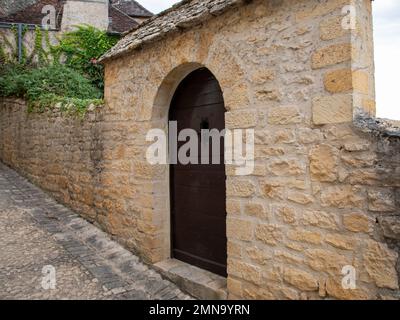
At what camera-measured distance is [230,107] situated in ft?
9.94

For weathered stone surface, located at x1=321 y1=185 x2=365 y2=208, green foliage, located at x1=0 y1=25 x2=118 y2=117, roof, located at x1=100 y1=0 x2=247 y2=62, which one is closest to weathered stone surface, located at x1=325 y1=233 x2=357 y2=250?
weathered stone surface, located at x1=321 y1=185 x2=365 y2=208

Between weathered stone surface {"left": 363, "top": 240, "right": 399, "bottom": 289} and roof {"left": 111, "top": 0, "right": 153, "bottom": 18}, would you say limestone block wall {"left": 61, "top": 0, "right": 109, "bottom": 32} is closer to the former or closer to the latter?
roof {"left": 111, "top": 0, "right": 153, "bottom": 18}

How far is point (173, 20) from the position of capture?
3641 millimetres

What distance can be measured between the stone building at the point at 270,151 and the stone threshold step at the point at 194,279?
0.02 metres

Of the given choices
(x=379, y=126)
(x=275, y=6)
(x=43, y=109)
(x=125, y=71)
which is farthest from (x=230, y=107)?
(x=43, y=109)

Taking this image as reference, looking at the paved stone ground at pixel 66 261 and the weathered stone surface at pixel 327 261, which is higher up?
the weathered stone surface at pixel 327 261

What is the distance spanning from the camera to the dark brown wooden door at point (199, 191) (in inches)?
138

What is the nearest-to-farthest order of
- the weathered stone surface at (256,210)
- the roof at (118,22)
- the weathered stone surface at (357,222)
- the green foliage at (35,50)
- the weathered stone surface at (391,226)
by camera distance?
the weathered stone surface at (391,226) < the weathered stone surface at (357,222) < the weathered stone surface at (256,210) < the green foliage at (35,50) < the roof at (118,22)

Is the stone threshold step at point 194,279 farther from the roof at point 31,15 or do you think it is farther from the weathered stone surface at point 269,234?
the roof at point 31,15

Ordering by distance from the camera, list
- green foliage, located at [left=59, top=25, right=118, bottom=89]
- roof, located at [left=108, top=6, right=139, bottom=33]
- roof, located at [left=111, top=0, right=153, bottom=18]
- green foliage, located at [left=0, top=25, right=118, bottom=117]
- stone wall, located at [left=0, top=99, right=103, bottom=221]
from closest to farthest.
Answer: stone wall, located at [left=0, top=99, right=103, bottom=221], green foliage, located at [left=0, top=25, right=118, bottom=117], green foliage, located at [left=59, top=25, right=118, bottom=89], roof, located at [left=108, top=6, right=139, bottom=33], roof, located at [left=111, top=0, right=153, bottom=18]

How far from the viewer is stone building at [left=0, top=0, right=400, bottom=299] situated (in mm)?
2193

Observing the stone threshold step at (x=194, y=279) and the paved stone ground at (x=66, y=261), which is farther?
the paved stone ground at (x=66, y=261)

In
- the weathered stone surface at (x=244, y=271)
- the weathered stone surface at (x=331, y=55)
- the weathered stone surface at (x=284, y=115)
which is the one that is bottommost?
the weathered stone surface at (x=244, y=271)

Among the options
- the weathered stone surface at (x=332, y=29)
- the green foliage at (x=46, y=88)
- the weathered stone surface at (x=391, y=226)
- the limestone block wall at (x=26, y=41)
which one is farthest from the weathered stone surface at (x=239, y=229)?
the limestone block wall at (x=26, y=41)
